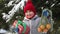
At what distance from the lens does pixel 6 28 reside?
9.86 ft

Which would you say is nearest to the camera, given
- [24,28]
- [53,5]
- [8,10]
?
[24,28]

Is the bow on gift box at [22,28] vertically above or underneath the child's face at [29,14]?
underneath

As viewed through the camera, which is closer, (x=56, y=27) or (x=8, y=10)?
(x=56, y=27)

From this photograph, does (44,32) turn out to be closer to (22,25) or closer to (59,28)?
(22,25)

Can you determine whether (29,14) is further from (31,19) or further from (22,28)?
(22,28)

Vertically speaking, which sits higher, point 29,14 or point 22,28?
point 29,14

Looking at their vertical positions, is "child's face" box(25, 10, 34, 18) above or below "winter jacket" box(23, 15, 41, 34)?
above

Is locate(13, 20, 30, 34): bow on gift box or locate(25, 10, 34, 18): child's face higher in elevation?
locate(25, 10, 34, 18): child's face

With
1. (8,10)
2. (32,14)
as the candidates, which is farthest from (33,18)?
(8,10)

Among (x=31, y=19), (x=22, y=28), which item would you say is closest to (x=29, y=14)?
(x=31, y=19)

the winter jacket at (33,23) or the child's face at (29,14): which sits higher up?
the child's face at (29,14)

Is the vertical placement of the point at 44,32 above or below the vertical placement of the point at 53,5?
below

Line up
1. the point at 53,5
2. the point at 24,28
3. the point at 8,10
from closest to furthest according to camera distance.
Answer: the point at 24,28
the point at 53,5
the point at 8,10

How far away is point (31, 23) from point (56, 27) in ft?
1.62
